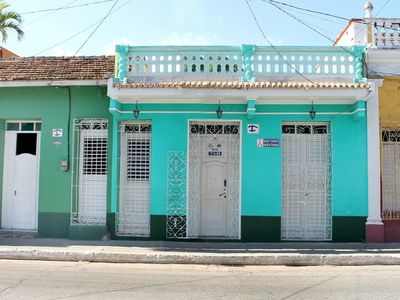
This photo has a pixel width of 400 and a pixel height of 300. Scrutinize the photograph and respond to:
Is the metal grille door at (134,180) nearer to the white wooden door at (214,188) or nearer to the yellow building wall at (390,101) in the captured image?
the white wooden door at (214,188)

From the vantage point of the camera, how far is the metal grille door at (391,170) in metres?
10.6

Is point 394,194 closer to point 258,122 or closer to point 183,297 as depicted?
point 258,122

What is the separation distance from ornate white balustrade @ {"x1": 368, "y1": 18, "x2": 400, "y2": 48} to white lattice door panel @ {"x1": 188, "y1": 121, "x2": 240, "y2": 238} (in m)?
3.85

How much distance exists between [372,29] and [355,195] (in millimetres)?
3937

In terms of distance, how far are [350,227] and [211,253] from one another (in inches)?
136

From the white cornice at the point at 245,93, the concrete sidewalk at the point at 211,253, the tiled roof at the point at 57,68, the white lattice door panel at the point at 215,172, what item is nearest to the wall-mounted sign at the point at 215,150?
the white lattice door panel at the point at 215,172

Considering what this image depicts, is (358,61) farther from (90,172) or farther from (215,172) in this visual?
(90,172)

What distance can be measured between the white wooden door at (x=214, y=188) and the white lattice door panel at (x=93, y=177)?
7.80ft

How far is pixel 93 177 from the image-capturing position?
10.8m

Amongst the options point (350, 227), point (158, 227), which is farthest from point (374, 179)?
point (158, 227)

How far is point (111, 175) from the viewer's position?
10.5 m

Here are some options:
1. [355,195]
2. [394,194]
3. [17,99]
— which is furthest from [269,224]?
[17,99]

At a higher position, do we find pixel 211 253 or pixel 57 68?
pixel 57 68

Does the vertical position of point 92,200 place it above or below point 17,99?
below
